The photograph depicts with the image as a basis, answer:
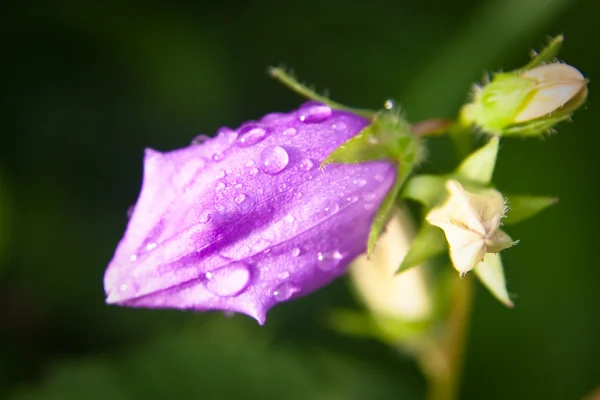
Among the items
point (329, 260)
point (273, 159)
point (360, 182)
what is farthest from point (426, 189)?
point (273, 159)

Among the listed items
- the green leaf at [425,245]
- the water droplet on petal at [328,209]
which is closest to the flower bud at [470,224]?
the green leaf at [425,245]

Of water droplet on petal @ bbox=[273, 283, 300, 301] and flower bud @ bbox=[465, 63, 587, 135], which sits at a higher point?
flower bud @ bbox=[465, 63, 587, 135]

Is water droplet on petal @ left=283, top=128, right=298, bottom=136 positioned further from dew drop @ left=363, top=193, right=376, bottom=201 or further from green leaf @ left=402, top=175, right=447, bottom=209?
green leaf @ left=402, top=175, right=447, bottom=209

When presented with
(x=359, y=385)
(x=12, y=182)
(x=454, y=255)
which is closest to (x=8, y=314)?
(x=12, y=182)

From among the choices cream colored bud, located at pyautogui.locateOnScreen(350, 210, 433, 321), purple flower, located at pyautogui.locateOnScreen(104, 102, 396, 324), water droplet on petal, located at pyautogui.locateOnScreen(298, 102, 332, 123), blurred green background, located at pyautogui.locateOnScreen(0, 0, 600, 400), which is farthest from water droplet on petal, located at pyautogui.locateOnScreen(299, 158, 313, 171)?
blurred green background, located at pyautogui.locateOnScreen(0, 0, 600, 400)

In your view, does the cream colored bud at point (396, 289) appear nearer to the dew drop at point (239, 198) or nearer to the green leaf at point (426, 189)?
the green leaf at point (426, 189)

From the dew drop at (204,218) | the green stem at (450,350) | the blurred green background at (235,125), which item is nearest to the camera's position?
the dew drop at (204,218)
